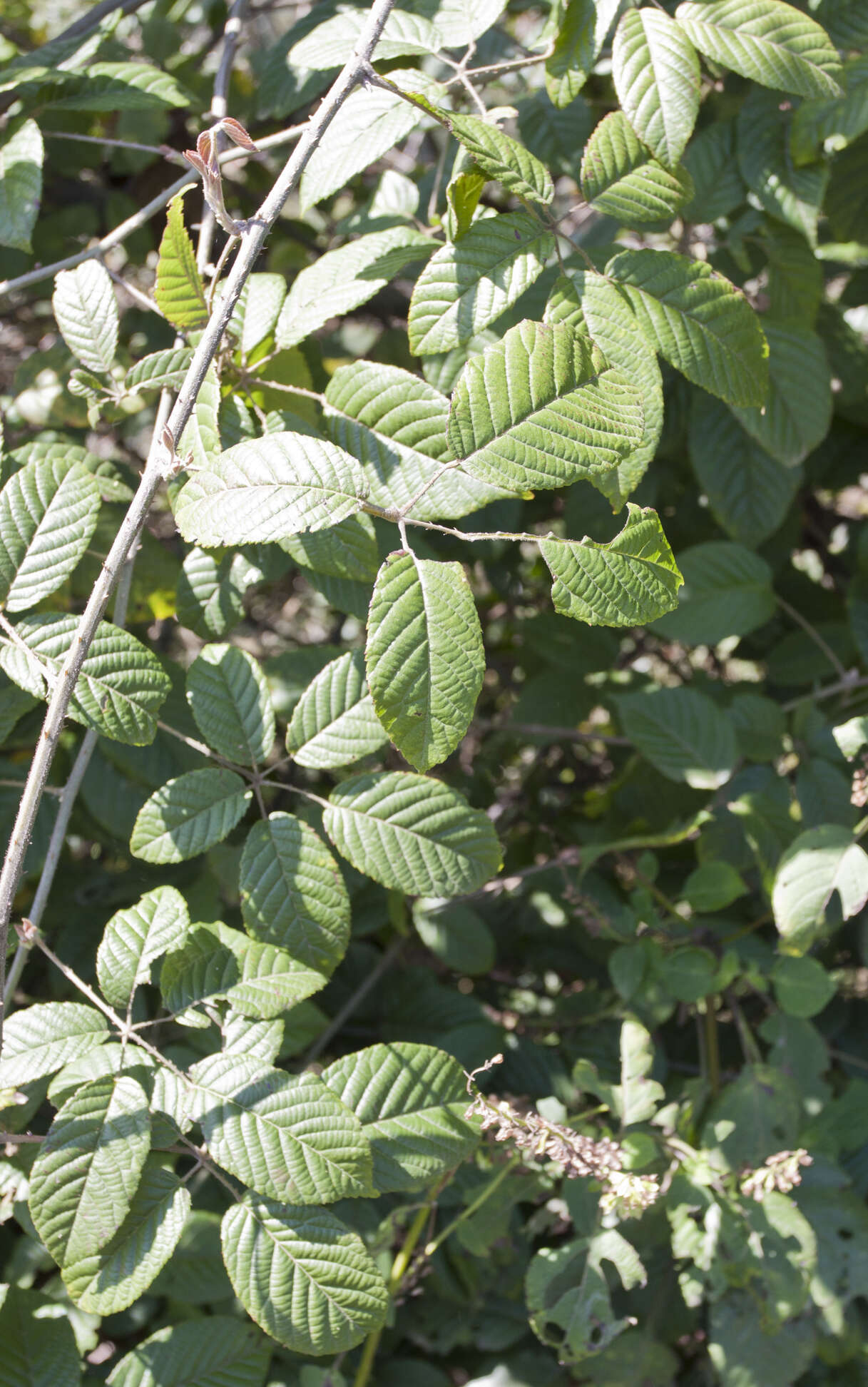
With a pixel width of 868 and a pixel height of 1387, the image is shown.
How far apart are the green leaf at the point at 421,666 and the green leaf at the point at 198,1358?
83 centimetres

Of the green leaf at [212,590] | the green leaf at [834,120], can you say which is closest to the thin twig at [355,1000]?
the green leaf at [212,590]

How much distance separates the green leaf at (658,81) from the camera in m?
1.09

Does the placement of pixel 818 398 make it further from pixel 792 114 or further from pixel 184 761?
pixel 184 761

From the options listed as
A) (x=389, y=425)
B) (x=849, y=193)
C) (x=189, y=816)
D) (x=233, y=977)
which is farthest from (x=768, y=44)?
(x=233, y=977)

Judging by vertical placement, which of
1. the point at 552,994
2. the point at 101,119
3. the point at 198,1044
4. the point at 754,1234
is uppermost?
the point at 101,119

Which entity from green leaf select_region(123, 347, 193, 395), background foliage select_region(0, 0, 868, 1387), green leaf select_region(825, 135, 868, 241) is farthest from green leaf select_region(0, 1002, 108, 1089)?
green leaf select_region(825, 135, 868, 241)

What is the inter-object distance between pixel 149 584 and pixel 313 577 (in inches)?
14.3

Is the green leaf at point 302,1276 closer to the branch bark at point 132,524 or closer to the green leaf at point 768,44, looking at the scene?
the branch bark at point 132,524

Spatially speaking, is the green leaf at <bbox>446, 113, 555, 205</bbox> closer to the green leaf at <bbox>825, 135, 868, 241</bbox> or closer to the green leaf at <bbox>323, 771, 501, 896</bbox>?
the green leaf at <bbox>323, 771, 501, 896</bbox>

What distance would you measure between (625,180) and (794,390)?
0.47m

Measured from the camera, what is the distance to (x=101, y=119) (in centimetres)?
221

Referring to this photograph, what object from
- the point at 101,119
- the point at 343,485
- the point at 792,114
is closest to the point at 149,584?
the point at 343,485

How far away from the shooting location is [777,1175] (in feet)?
3.92

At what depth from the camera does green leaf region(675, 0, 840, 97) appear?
1.11 meters
